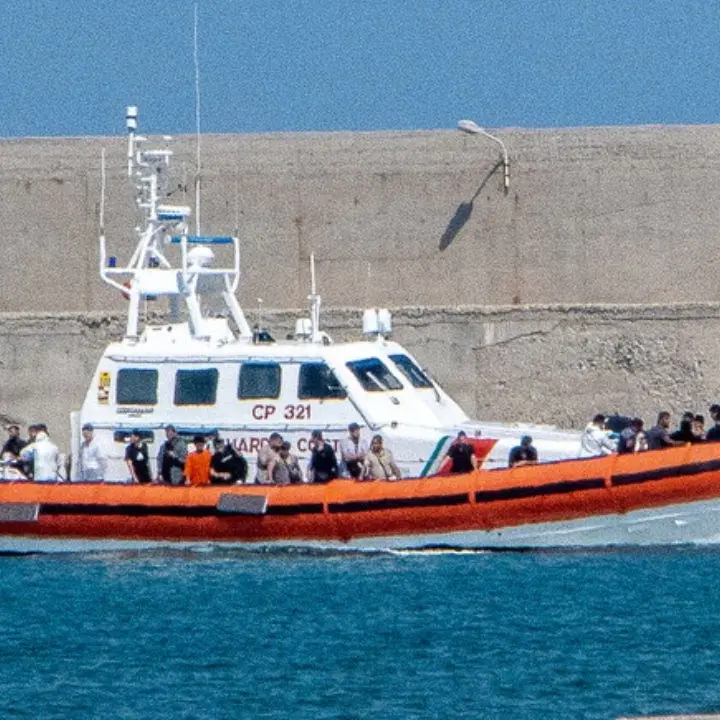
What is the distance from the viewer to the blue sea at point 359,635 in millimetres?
12750

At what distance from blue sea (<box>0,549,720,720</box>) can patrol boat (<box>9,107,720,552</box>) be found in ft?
0.86

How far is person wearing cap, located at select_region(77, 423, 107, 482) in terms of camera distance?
17.6 meters

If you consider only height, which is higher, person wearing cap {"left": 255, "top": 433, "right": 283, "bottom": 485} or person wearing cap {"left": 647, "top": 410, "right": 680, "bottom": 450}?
person wearing cap {"left": 647, "top": 410, "right": 680, "bottom": 450}

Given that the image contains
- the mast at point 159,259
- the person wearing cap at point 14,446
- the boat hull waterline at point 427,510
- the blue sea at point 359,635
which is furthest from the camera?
Answer: the person wearing cap at point 14,446

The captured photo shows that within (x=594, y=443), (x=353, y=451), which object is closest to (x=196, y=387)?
(x=353, y=451)

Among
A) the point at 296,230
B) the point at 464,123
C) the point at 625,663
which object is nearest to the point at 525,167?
the point at 464,123

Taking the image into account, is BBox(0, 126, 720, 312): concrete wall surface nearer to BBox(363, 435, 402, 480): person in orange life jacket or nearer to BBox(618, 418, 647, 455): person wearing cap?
BBox(618, 418, 647, 455): person wearing cap

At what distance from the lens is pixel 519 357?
2284 cm

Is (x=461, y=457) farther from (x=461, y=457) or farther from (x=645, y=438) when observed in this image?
(x=645, y=438)

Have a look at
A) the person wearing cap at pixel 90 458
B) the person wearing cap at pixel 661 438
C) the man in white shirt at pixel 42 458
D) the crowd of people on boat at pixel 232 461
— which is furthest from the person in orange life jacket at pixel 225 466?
the person wearing cap at pixel 661 438

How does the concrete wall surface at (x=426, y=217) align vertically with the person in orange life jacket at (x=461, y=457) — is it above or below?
above

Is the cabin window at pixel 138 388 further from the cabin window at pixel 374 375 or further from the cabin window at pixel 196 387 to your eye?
the cabin window at pixel 374 375

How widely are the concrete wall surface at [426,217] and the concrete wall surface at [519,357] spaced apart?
60 centimetres

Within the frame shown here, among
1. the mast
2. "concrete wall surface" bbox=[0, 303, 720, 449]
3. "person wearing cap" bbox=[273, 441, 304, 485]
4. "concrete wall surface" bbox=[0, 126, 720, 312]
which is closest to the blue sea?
"person wearing cap" bbox=[273, 441, 304, 485]
